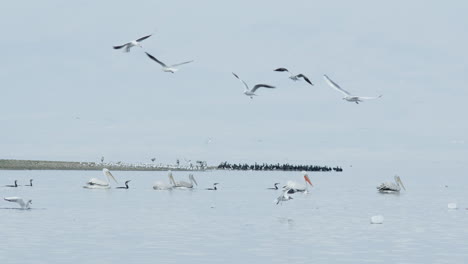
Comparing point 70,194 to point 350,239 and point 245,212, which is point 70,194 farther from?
point 350,239

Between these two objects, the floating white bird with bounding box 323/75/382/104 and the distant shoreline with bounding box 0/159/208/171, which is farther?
the distant shoreline with bounding box 0/159/208/171

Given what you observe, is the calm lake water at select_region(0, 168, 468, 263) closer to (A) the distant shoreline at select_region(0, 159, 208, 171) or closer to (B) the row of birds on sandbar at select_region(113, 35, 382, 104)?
(B) the row of birds on sandbar at select_region(113, 35, 382, 104)

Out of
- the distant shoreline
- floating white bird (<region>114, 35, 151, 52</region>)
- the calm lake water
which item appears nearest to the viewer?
the calm lake water

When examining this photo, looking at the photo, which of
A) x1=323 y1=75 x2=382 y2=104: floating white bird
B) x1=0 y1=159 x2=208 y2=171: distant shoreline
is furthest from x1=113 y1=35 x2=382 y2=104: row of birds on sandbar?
x1=0 y1=159 x2=208 y2=171: distant shoreline

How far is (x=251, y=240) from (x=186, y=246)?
91.5 inches

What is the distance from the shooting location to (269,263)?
20.0 meters

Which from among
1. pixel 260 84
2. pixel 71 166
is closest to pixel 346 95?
pixel 260 84

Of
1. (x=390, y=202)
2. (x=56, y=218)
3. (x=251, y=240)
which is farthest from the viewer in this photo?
(x=390, y=202)

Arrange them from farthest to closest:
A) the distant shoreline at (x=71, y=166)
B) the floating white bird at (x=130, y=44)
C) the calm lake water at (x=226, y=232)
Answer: the distant shoreline at (x=71, y=166) < the floating white bird at (x=130, y=44) < the calm lake water at (x=226, y=232)

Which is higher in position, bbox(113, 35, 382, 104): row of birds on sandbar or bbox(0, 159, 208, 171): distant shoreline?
bbox(0, 159, 208, 171): distant shoreline

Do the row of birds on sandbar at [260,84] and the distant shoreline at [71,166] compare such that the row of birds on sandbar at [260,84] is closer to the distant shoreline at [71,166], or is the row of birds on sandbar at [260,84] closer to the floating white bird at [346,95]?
the floating white bird at [346,95]

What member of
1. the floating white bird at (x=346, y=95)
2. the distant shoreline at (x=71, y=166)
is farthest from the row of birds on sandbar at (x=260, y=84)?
the distant shoreline at (x=71, y=166)

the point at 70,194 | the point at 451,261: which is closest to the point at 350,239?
the point at 451,261

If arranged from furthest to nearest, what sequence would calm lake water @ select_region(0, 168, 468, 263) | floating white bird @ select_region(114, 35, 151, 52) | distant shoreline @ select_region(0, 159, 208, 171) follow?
1. distant shoreline @ select_region(0, 159, 208, 171)
2. floating white bird @ select_region(114, 35, 151, 52)
3. calm lake water @ select_region(0, 168, 468, 263)
